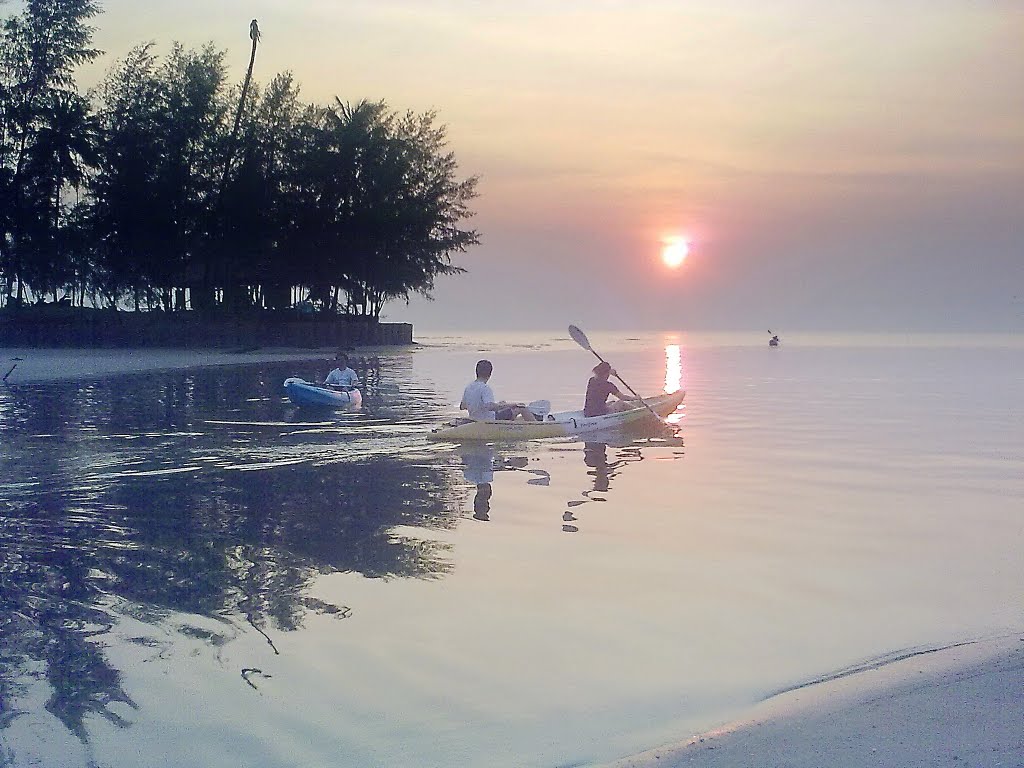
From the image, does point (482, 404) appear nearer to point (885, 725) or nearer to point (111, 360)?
point (885, 725)

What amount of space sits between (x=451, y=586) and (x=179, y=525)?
3.64 metres

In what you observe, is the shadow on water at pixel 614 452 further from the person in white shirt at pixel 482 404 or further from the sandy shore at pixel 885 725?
the sandy shore at pixel 885 725

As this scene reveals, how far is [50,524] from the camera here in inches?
416

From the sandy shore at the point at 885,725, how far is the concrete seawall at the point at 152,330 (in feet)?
169

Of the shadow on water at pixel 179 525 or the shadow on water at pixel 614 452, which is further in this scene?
the shadow on water at pixel 614 452

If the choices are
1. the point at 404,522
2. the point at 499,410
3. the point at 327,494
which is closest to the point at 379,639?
the point at 404,522

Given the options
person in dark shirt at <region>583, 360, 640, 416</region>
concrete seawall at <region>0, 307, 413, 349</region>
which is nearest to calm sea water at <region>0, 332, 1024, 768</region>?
person in dark shirt at <region>583, 360, 640, 416</region>

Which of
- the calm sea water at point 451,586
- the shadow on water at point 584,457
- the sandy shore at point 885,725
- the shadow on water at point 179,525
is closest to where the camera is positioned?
the sandy shore at point 885,725

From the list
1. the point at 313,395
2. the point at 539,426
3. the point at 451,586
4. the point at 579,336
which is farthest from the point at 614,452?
the point at 451,586

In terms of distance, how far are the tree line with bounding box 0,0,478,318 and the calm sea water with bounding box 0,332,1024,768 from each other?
36.1m

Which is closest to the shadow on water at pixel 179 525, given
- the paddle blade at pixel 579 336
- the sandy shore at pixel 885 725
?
the sandy shore at pixel 885 725

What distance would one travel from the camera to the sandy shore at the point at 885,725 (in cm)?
487

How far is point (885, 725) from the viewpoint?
525 cm

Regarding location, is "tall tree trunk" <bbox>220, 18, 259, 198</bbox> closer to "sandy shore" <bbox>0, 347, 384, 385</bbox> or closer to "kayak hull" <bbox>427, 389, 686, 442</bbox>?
"sandy shore" <bbox>0, 347, 384, 385</bbox>
